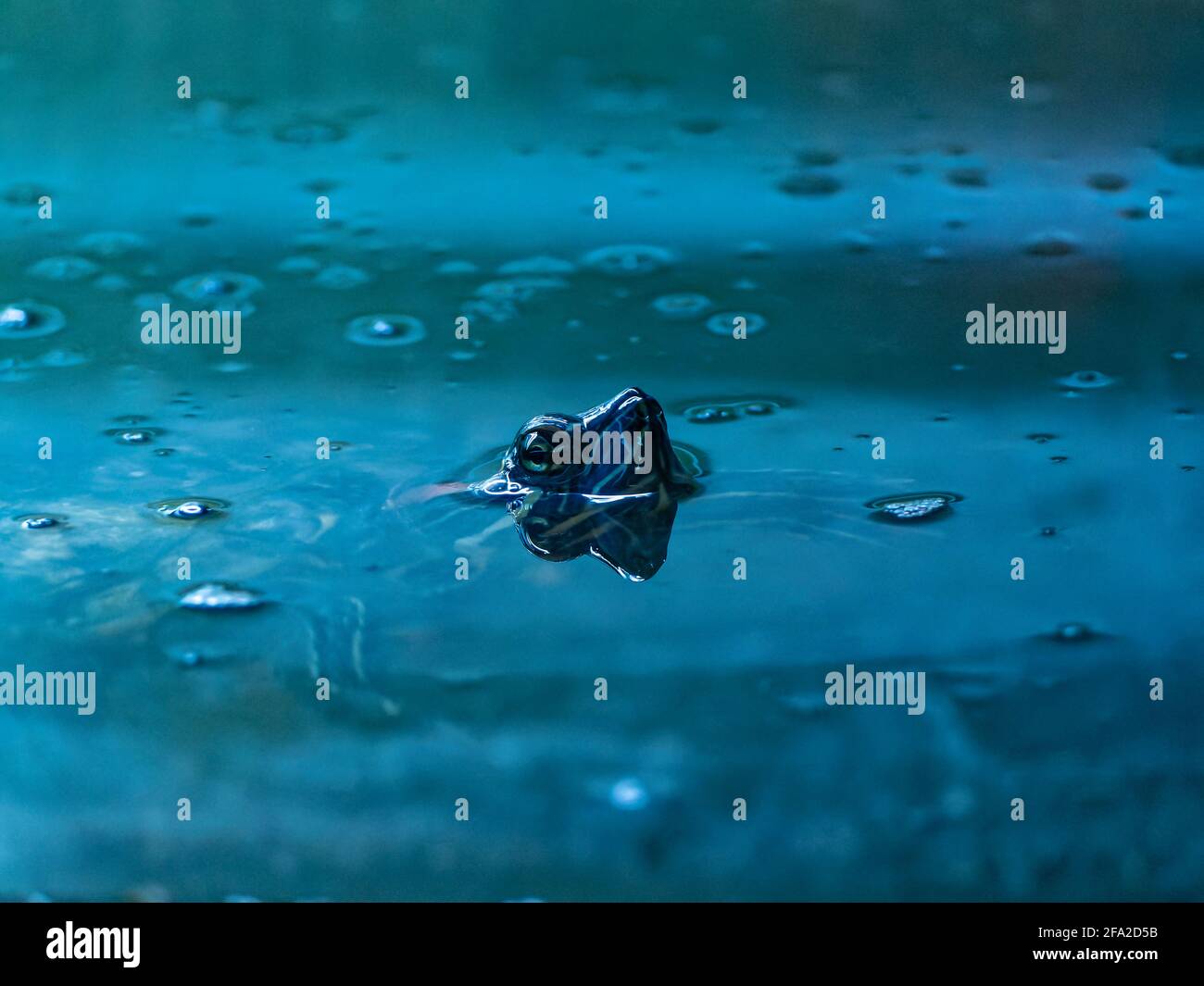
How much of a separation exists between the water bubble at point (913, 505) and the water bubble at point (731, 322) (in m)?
0.36

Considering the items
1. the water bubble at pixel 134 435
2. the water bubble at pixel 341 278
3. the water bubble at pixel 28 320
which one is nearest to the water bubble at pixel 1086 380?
the water bubble at pixel 341 278

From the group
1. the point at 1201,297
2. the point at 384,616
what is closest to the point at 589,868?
the point at 384,616

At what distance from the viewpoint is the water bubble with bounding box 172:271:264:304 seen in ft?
4.78

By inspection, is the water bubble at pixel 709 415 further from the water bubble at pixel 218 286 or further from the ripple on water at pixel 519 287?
the water bubble at pixel 218 286

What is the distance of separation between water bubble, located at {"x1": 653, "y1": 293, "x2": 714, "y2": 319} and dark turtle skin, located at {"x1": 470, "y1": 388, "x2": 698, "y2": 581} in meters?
0.37

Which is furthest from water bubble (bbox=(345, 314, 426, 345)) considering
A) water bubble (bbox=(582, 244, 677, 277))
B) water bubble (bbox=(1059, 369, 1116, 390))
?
water bubble (bbox=(1059, 369, 1116, 390))

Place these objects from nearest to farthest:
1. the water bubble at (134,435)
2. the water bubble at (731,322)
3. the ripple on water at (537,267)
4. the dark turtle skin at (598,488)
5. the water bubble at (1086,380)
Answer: the dark turtle skin at (598,488)
the water bubble at (134,435)
the water bubble at (1086,380)
the water bubble at (731,322)
the ripple on water at (537,267)

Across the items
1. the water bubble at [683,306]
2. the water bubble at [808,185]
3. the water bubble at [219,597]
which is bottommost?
the water bubble at [219,597]

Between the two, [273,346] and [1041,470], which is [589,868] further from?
[273,346]

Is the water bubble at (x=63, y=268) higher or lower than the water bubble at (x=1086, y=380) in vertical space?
higher

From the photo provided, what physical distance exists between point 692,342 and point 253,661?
64 centimetres

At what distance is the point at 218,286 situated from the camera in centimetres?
148

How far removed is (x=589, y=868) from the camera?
2.44ft

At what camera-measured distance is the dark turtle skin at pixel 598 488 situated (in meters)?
1.04
